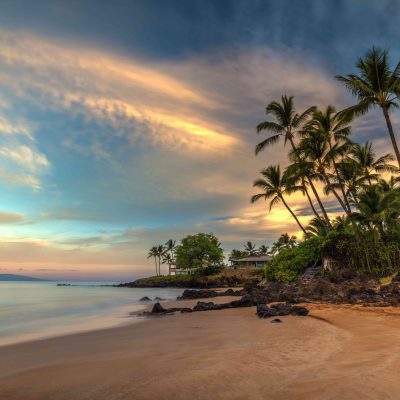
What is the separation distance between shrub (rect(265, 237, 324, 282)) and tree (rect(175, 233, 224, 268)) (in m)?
40.0

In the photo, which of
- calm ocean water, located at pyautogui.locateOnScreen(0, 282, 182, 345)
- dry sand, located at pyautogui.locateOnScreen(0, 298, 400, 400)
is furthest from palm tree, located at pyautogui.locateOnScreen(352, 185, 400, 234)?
calm ocean water, located at pyautogui.locateOnScreen(0, 282, 182, 345)

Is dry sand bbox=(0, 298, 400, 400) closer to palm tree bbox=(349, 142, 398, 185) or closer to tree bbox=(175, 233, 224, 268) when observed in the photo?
palm tree bbox=(349, 142, 398, 185)

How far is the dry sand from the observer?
164 inches

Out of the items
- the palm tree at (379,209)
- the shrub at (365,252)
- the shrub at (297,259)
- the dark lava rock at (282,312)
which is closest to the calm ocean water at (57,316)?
the dark lava rock at (282,312)

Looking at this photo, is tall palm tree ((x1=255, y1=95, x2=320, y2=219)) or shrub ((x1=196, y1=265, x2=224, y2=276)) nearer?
tall palm tree ((x1=255, y1=95, x2=320, y2=219))

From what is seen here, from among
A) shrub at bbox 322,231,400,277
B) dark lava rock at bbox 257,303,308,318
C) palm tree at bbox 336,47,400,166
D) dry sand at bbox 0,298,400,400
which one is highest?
Answer: palm tree at bbox 336,47,400,166

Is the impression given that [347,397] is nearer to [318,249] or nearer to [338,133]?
[318,249]

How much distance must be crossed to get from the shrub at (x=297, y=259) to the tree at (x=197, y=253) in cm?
4000

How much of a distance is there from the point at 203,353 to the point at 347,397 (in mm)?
3251

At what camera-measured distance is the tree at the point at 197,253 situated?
65812mm

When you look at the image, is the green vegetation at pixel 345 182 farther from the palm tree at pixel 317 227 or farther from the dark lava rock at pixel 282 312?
the dark lava rock at pixel 282 312

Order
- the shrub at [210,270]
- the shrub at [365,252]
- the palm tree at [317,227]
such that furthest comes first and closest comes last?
the shrub at [210,270], the palm tree at [317,227], the shrub at [365,252]

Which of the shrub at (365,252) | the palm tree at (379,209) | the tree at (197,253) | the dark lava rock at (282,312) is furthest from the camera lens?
the tree at (197,253)

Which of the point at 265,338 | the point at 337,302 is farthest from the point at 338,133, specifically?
the point at 265,338
